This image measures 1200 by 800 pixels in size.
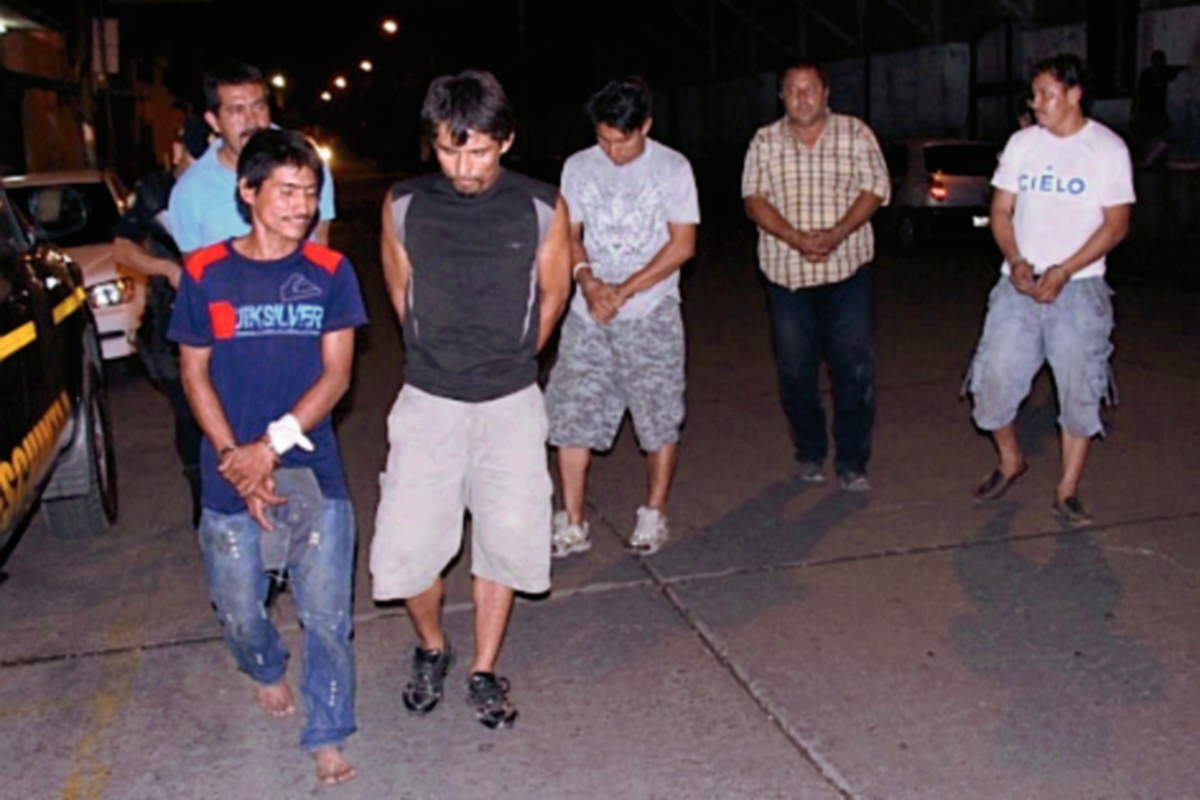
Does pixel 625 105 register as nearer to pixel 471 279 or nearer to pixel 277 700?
pixel 471 279

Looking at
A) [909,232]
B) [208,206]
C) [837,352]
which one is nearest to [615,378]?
[837,352]

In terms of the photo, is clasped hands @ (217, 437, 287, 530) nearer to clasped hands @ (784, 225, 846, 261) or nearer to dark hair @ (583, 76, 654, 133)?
dark hair @ (583, 76, 654, 133)

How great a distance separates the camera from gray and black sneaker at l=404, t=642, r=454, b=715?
4.52 meters

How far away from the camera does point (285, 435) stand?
3854 millimetres

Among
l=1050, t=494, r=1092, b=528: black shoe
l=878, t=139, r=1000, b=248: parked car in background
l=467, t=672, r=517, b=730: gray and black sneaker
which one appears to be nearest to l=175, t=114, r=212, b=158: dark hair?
l=467, t=672, r=517, b=730: gray and black sneaker

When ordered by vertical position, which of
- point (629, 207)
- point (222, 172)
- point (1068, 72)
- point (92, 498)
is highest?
point (1068, 72)

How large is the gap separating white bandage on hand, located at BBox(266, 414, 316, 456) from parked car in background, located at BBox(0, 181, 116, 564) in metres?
1.09

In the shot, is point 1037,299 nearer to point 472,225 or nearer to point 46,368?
point 472,225

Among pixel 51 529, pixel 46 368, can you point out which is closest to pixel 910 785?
pixel 46 368

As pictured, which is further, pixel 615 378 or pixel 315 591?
pixel 615 378

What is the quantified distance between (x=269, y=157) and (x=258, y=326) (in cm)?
44

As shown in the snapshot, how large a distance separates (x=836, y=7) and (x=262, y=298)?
104 ft

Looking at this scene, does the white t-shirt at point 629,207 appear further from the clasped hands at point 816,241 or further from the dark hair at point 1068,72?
the dark hair at point 1068,72

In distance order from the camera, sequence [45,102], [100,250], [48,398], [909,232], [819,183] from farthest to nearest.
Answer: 1. [45,102]
2. [909,232]
3. [100,250]
4. [819,183]
5. [48,398]
